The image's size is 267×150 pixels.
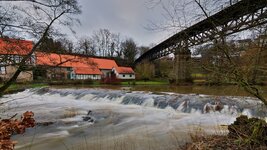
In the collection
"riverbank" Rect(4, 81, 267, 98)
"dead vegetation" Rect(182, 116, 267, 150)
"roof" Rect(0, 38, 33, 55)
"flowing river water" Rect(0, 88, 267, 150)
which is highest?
"roof" Rect(0, 38, 33, 55)

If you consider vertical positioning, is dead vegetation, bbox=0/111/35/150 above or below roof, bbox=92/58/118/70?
below

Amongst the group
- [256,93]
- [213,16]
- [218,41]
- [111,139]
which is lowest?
[111,139]

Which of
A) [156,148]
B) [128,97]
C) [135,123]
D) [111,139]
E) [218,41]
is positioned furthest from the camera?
[128,97]

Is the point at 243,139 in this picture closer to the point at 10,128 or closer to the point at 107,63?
the point at 10,128

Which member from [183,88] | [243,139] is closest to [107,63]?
[183,88]

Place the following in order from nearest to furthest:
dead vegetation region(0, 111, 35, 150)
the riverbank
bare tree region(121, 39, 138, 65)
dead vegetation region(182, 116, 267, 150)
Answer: dead vegetation region(0, 111, 35, 150) < dead vegetation region(182, 116, 267, 150) < the riverbank < bare tree region(121, 39, 138, 65)

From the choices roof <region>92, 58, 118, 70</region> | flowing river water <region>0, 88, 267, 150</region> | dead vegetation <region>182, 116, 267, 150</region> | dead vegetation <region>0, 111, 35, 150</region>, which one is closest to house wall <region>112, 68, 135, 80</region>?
roof <region>92, 58, 118, 70</region>

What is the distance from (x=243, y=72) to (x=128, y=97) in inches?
582

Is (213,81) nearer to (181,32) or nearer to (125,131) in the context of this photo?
(181,32)

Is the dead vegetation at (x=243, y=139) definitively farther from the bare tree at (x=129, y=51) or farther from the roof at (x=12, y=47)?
the bare tree at (x=129, y=51)

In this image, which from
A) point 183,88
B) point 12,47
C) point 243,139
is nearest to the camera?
point 12,47

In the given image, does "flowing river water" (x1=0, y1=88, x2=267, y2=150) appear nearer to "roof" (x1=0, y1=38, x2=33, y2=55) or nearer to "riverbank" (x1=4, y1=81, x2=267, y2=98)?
"riverbank" (x1=4, y1=81, x2=267, y2=98)

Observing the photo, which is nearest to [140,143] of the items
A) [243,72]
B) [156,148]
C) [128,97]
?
[156,148]

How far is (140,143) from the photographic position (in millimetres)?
7941
